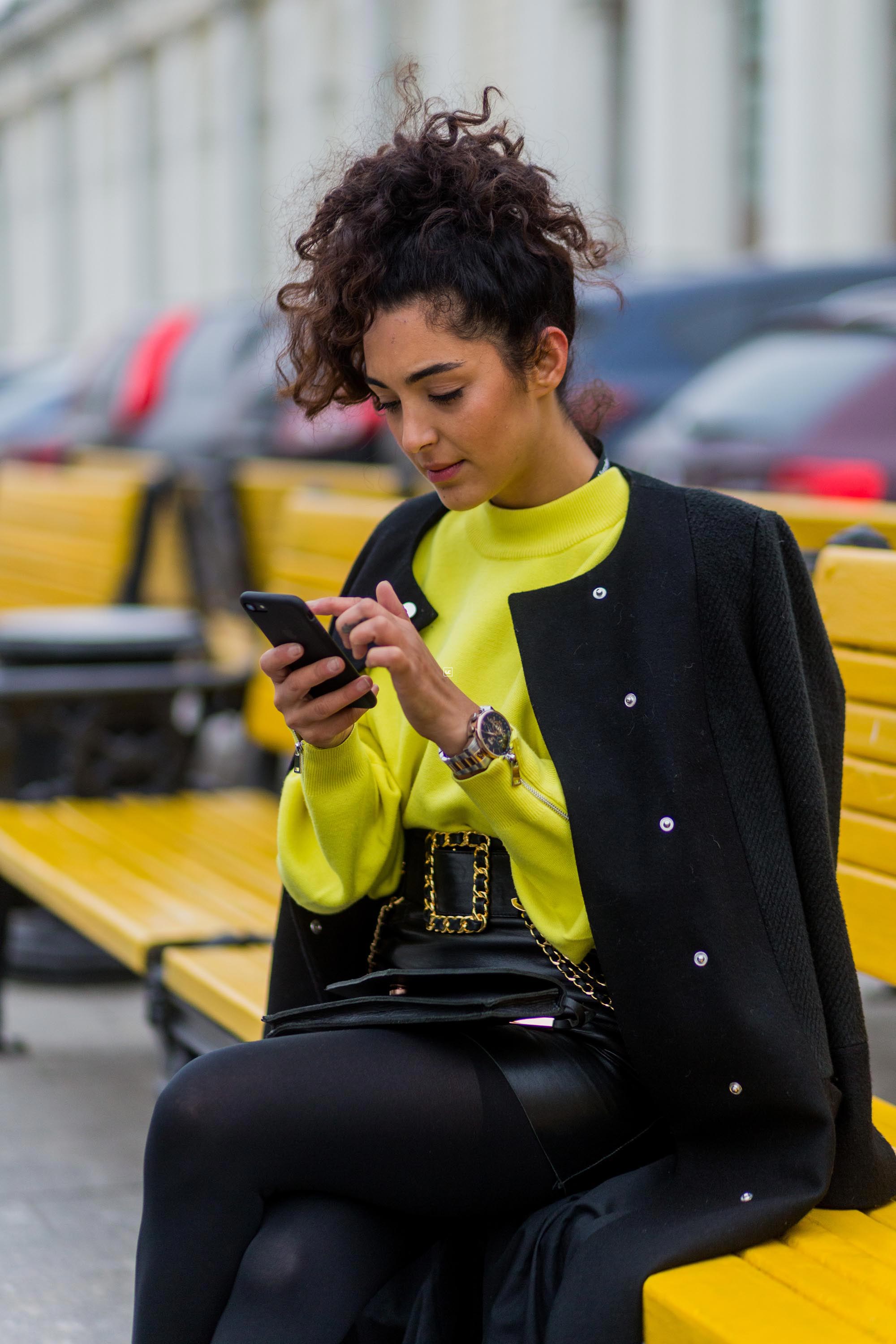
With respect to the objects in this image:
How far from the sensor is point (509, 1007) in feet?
7.33

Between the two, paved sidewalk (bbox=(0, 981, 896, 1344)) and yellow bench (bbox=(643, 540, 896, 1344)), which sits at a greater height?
yellow bench (bbox=(643, 540, 896, 1344))

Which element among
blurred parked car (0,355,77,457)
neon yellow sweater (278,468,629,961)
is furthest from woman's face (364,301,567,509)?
blurred parked car (0,355,77,457)

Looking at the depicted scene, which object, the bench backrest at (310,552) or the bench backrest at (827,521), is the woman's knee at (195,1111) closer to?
the bench backrest at (827,521)

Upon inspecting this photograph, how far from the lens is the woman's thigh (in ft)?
7.00

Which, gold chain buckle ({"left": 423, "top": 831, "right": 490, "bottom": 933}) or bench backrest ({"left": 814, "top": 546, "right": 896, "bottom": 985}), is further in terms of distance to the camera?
bench backrest ({"left": 814, "top": 546, "right": 896, "bottom": 985})

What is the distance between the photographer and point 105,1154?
3832mm

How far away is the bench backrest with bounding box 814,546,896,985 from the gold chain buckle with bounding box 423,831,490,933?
0.70 meters

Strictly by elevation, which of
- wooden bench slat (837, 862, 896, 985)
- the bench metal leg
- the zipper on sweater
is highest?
the zipper on sweater

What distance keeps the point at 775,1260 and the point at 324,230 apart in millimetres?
1338

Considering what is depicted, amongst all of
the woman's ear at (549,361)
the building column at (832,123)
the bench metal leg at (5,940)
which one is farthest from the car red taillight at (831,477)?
the building column at (832,123)

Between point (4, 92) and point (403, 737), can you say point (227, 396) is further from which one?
point (4, 92)

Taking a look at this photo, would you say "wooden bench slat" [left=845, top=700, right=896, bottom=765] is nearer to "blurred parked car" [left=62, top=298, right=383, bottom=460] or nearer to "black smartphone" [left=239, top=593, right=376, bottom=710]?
"black smartphone" [left=239, top=593, right=376, bottom=710]

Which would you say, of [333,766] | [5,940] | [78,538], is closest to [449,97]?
[78,538]

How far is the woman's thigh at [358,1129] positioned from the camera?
213 centimetres
